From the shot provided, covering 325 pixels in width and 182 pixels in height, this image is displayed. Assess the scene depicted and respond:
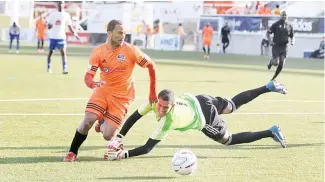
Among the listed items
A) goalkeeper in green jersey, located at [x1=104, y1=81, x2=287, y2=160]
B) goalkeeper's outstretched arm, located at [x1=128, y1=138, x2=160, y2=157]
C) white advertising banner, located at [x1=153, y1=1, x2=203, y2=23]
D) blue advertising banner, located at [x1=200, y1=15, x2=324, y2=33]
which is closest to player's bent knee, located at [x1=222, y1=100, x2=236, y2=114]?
goalkeeper in green jersey, located at [x1=104, y1=81, x2=287, y2=160]

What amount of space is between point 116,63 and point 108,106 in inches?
23.6

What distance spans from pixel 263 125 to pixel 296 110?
291 centimetres

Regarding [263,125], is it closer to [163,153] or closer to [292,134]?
[292,134]

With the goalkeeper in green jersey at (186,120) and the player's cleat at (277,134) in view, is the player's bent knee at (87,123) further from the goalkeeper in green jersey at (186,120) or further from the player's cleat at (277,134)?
the player's cleat at (277,134)

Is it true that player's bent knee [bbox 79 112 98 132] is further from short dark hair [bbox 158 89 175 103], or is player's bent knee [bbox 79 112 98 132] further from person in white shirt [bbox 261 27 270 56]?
person in white shirt [bbox 261 27 270 56]

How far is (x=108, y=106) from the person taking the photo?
9820 mm

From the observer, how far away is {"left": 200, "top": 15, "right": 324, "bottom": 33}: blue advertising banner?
48438mm

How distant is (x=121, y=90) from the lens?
9.90 meters

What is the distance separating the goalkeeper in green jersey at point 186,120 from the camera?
9008mm

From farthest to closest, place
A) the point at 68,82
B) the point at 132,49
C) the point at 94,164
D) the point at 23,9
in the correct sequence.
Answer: the point at 23,9, the point at 68,82, the point at 132,49, the point at 94,164

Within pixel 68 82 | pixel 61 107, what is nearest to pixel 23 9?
pixel 68 82

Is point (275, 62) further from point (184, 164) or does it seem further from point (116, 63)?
point (184, 164)

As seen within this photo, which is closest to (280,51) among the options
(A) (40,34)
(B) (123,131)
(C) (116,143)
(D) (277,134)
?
(D) (277,134)

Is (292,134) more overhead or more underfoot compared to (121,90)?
more underfoot
